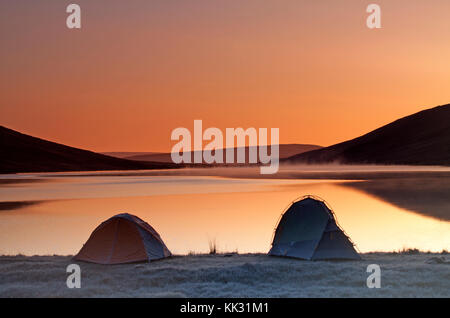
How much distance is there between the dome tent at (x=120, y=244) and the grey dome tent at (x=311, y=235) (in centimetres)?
470

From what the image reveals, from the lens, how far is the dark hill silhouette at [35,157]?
544ft

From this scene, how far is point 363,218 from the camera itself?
36.1 m

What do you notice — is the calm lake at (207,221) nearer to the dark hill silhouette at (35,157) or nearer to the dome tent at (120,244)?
the dome tent at (120,244)

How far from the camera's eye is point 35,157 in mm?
177375

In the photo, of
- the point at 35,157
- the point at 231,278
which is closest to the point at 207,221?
the point at 231,278

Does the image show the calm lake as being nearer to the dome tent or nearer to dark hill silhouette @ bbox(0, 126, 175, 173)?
the dome tent

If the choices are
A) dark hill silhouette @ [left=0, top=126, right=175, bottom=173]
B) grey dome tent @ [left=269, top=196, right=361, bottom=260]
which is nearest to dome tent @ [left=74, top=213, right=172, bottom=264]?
grey dome tent @ [left=269, top=196, right=361, bottom=260]

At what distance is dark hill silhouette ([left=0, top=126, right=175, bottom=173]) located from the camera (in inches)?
6531

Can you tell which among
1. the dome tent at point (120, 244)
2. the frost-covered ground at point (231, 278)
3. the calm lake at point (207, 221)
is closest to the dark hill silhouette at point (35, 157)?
the calm lake at point (207, 221)

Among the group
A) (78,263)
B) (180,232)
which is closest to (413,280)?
(78,263)

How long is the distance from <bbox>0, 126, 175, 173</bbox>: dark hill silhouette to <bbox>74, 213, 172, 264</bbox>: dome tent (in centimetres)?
14529
